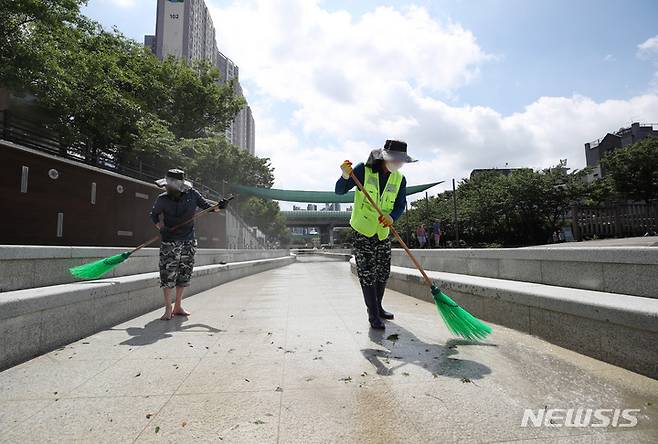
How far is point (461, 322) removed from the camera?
11.5 ft

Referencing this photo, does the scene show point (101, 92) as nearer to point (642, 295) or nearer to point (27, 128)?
point (27, 128)

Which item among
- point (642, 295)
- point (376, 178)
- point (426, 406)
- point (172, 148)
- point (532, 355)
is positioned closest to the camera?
point (426, 406)

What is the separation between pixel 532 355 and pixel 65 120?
1765 centimetres

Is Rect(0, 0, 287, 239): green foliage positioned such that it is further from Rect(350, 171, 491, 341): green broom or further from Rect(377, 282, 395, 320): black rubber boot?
Rect(350, 171, 491, 341): green broom

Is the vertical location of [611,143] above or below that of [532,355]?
above

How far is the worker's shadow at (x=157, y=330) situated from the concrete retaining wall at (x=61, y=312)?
42 cm

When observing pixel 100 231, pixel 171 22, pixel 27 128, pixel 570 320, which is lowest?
pixel 570 320

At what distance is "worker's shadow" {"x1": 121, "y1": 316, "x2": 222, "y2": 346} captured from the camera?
3.70m

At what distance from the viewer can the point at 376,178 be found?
13.2 feet

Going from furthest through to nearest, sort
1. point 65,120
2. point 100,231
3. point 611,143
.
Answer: point 611,143 → point 65,120 → point 100,231

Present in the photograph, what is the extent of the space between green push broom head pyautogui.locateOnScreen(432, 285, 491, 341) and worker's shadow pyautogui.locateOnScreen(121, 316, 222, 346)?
2.53 m

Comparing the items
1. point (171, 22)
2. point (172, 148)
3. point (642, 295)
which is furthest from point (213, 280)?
point (171, 22)

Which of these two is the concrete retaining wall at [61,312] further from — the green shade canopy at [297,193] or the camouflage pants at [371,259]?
the green shade canopy at [297,193]

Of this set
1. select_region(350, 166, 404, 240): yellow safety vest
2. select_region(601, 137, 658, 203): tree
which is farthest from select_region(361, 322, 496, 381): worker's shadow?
select_region(601, 137, 658, 203): tree
